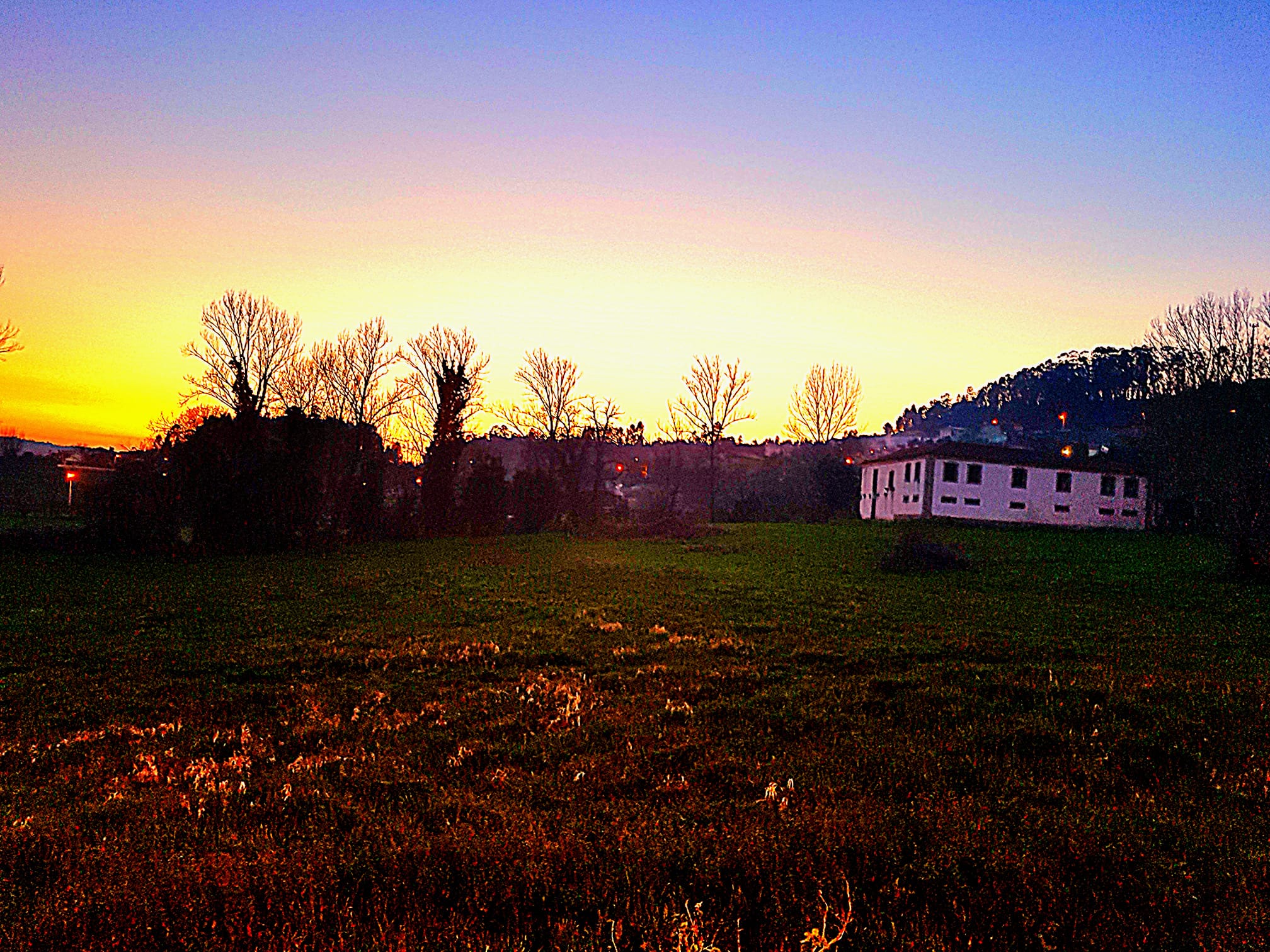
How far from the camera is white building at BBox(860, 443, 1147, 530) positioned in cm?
5816

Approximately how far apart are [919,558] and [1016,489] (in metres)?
35.4

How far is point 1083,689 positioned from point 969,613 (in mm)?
→ 8425

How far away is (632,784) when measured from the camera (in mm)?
6918

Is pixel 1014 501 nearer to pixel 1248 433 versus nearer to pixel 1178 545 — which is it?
pixel 1248 433

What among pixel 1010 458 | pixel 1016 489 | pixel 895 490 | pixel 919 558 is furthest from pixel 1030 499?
pixel 919 558

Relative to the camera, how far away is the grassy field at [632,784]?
457 centimetres

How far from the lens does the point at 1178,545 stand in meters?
41.0

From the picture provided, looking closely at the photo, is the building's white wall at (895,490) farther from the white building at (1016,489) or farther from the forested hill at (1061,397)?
the forested hill at (1061,397)

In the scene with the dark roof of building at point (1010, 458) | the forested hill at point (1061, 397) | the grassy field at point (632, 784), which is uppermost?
the forested hill at point (1061, 397)

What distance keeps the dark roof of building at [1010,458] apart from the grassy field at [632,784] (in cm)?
4287

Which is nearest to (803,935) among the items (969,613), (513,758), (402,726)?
(513,758)

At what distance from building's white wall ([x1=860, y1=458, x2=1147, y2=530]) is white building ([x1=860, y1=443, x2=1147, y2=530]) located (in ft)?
0.15

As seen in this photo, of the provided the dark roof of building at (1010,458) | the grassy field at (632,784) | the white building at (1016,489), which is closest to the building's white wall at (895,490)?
the white building at (1016,489)

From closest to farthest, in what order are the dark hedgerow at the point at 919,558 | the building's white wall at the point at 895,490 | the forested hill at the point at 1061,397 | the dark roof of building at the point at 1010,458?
the dark hedgerow at the point at 919,558, the dark roof of building at the point at 1010,458, the building's white wall at the point at 895,490, the forested hill at the point at 1061,397
